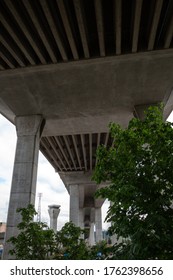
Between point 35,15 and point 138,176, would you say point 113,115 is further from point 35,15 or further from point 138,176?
point 138,176

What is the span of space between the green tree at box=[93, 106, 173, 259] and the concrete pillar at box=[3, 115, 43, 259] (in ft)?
29.4

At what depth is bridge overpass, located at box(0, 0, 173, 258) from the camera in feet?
26.6

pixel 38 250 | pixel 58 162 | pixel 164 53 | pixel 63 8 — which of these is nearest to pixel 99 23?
pixel 63 8

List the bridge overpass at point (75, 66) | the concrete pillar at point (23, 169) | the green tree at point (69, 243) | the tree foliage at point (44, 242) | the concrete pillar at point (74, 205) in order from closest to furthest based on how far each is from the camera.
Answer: the green tree at point (69, 243) < the tree foliage at point (44, 242) < the bridge overpass at point (75, 66) < the concrete pillar at point (23, 169) < the concrete pillar at point (74, 205)

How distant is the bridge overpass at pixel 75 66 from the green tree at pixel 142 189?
5.50 meters

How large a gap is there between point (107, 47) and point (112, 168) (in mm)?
7581

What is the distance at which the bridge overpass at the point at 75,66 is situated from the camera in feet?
26.6

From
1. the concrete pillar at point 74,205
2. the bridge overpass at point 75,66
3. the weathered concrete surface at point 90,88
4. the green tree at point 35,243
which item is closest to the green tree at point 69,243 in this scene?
the green tree at point 35,243

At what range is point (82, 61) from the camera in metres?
10.0

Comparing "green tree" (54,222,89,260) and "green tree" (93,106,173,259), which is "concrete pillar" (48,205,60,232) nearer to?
"green tree" (54,222,89,260)

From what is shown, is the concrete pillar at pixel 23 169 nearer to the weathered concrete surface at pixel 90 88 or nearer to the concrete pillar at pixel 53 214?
the weathered concrete surface at pixel 90 88

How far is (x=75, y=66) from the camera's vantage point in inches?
404

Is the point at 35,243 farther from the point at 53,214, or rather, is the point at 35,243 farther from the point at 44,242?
the point at 53,214

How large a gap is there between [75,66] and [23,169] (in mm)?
6219
